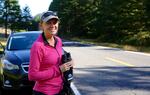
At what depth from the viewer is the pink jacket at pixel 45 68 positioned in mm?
4574

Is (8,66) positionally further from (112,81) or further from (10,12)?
(10,12)

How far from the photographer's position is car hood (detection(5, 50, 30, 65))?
1066 cm

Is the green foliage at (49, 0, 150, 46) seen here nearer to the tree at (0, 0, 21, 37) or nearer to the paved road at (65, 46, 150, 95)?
the tree at (0, 0, 21, 37)

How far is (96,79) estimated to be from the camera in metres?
13.9

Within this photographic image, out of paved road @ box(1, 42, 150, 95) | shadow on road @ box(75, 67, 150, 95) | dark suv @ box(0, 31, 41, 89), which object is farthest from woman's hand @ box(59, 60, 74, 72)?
shadow on road @ box(75, 67, 150, 95)

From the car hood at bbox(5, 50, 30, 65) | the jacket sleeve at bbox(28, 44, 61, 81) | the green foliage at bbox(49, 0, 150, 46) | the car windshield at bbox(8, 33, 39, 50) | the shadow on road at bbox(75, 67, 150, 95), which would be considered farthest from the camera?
the green foliage at bbox(49, 0, 150, 46)

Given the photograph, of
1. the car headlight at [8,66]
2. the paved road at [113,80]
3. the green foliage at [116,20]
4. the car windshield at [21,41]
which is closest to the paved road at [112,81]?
the paved road at [113,80]

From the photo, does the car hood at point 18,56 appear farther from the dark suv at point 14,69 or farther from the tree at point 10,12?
the tree at point 10,12

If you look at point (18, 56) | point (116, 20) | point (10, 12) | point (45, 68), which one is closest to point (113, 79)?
point (18, 56)

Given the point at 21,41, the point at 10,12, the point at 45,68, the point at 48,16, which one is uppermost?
the point at 48,16

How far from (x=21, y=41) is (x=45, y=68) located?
317 inches

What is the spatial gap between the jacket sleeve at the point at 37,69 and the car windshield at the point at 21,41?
753cm

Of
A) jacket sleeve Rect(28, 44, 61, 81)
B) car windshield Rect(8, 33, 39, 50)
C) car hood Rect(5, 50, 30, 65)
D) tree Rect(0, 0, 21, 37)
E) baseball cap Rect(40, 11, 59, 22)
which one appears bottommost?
tree Rect(0, 0, 21, 37)

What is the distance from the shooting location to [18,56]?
10930 mm
